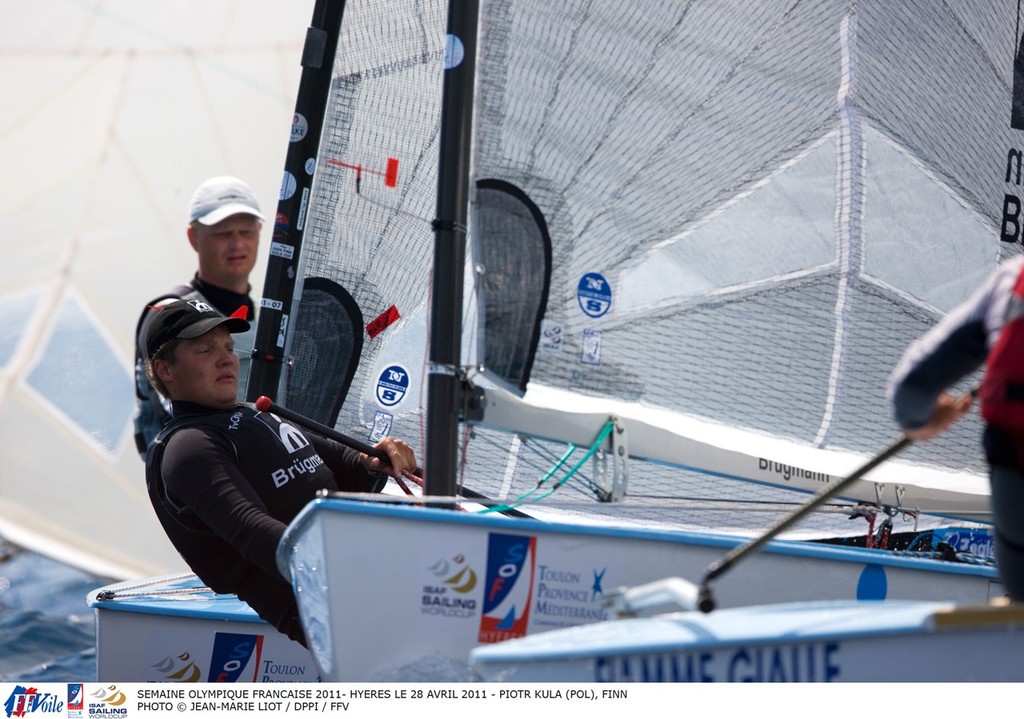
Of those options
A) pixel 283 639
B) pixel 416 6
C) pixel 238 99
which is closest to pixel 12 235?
pixel 238 99

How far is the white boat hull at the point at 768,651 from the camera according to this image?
1.71m

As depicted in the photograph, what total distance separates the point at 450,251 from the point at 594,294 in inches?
15.2

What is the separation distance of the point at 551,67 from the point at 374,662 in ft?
4.70

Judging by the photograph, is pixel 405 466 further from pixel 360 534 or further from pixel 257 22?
pixel 257 22

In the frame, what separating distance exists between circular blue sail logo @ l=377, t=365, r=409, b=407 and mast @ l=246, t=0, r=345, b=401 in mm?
339

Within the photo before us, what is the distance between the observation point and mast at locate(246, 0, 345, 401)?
412 cm

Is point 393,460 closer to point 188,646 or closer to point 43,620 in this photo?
point 188,646

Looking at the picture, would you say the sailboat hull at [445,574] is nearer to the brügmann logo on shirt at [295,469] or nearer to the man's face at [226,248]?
the brügmann logo on shirt at [295,469]

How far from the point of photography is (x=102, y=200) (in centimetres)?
667

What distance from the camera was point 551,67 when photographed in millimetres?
2926

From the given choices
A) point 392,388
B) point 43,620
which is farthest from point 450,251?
point 43,620

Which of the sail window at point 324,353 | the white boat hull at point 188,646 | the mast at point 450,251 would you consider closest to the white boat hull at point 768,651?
the mast at point 450,251

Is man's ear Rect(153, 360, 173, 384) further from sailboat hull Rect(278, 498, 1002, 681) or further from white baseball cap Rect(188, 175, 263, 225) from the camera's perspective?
white baseball cap Rect(188, 175, 263, 225)

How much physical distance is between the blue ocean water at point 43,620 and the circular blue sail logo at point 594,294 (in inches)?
86.0
